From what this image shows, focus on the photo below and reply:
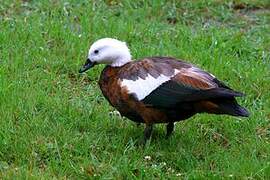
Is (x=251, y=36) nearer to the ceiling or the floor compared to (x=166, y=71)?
nearer to the floor

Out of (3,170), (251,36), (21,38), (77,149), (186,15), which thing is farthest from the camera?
(186,15)

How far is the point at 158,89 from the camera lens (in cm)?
568

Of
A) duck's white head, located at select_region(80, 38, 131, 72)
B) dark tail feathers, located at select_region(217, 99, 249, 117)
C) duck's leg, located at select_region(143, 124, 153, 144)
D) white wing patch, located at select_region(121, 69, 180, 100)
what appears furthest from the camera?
duck's white head, located at select_region(80, 38, 131, 72)

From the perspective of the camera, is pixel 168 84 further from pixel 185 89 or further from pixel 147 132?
pixel 147 132

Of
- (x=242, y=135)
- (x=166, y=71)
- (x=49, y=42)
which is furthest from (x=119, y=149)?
(x=49, y=42)

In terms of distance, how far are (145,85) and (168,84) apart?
0.18 meters

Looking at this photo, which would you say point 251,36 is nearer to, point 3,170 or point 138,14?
point 138,14

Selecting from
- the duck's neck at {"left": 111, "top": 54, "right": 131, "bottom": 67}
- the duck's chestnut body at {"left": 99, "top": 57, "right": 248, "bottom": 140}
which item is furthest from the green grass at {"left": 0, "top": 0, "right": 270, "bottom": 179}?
the duck's neck at {"left": 111, "top": 54, "right": 131, "bottom": 67}

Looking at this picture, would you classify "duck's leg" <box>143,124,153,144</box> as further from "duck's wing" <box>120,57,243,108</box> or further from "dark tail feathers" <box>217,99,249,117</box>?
"dark tail feathers" <box>217,99,249,117</box>

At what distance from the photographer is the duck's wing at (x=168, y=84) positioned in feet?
18.3

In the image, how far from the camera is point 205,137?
6.19 m

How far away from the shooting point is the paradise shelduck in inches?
219

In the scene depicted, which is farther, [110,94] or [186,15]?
[186,15]

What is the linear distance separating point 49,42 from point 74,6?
4.47 feet
